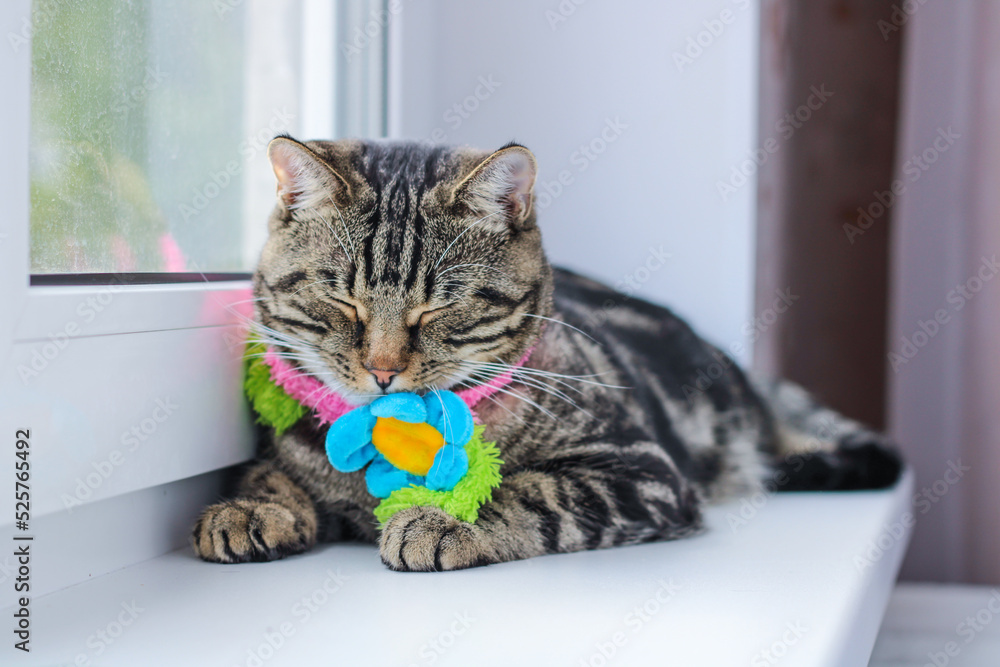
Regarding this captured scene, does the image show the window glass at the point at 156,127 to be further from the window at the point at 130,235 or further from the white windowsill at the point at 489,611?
the white windowsill at the point at 489,611

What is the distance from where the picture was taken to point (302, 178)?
994 millimetres

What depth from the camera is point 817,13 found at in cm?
223

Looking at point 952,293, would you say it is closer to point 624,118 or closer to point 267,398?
point 624,118

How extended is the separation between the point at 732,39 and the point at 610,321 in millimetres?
538

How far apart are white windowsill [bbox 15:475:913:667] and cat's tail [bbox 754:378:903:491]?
0.37m

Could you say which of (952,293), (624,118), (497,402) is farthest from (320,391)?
(952,293)

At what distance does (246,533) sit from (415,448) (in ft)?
0.66

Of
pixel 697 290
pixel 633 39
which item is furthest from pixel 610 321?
pixel 633 39

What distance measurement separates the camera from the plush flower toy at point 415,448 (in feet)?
3.15

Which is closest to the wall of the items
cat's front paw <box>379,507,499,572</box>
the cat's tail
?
the cat's tail

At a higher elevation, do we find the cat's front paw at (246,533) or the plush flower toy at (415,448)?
the plush flower toy at (415,448)

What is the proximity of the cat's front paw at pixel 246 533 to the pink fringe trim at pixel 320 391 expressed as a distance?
0.12 meters

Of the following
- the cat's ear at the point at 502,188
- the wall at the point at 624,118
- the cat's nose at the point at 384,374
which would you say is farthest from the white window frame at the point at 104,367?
the wall at the point at 624,118

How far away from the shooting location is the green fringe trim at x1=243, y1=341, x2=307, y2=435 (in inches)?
42.1
